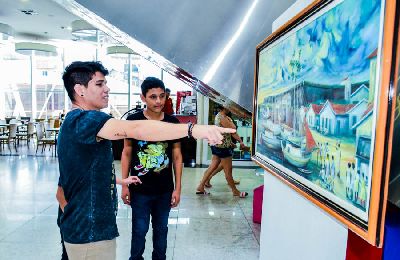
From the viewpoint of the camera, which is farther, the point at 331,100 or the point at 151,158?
the point at 151,158

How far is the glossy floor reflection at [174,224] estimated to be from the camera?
315cm

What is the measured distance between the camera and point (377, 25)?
2.63 ft

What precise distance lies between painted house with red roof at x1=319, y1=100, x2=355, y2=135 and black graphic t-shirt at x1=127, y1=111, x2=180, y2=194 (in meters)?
1.39

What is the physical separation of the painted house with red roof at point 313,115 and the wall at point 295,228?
1.21 ft

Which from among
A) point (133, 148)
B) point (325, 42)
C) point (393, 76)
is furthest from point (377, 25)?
point (133, 148)

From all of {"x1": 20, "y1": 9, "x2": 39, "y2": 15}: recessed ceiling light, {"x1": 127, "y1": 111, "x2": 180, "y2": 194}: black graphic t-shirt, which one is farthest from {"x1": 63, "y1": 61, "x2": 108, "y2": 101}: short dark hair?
{"x1": 20, "y1": 9, "x2": 39, "y2": 15}: recessed ceiling light

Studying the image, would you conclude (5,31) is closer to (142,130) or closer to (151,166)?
(151,166)

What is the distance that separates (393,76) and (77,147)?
4.02 ft

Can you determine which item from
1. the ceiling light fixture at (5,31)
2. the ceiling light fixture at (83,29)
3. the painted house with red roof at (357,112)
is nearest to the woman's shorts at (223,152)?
the painted house with red roof at (357,112)

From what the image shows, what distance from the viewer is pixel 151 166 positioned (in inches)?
90.0

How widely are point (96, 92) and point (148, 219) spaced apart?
1.12m

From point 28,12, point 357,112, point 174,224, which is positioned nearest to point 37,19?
point 28,12

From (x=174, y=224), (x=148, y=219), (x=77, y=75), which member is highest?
(x=77, y=75)

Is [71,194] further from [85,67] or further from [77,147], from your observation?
[85,67]
